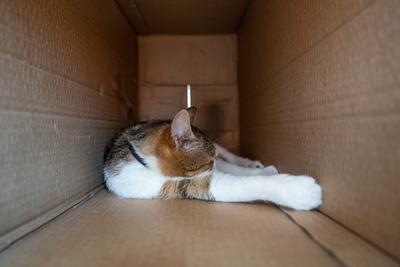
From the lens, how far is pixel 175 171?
122 cm

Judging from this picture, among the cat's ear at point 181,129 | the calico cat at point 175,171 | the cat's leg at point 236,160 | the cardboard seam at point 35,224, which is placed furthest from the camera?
the cat's leg at point 236,160

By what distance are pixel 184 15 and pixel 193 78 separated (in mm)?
435

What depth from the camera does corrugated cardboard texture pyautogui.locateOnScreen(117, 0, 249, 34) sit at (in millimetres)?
1624

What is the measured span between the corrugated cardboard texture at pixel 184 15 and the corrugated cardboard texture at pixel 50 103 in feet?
0.73

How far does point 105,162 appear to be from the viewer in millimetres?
1364

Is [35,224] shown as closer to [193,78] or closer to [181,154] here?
[181,154]

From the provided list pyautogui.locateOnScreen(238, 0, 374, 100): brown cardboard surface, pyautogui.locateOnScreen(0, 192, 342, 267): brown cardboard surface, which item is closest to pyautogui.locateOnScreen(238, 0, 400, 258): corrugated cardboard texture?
pyautogui.locateOnScreen(238, 0, 374, 100): brown cardboard surface

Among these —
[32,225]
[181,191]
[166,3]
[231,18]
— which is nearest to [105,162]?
[181,191]

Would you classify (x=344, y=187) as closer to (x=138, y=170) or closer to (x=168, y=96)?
(x=138, y=170)

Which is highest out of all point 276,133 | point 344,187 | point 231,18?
point 231,18

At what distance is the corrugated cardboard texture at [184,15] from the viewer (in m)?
1.62

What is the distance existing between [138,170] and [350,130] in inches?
30.9

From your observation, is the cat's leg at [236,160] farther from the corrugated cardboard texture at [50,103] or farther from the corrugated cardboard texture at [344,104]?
the corrugated cardboard texture at [50,103]

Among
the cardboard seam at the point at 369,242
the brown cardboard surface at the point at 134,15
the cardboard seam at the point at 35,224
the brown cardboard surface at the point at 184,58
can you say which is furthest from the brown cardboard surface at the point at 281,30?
the cardboard seam at the point at 35,224
